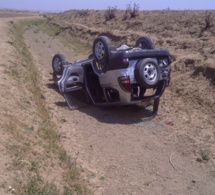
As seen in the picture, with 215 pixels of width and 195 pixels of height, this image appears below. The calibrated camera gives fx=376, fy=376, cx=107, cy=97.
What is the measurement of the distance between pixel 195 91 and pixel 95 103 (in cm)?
269

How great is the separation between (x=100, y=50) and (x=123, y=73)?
2.88ft

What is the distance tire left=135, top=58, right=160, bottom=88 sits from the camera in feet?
25.2

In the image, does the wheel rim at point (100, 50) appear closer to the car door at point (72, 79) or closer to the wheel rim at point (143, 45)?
the car door at point (72, 79)

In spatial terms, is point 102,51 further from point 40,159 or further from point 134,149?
point 40,159

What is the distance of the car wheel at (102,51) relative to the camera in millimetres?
8039

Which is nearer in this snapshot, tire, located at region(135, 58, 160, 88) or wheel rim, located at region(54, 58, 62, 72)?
tire, located at region(135, 58, 160, 88)

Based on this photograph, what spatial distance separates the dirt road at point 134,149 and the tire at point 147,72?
101 centimetres

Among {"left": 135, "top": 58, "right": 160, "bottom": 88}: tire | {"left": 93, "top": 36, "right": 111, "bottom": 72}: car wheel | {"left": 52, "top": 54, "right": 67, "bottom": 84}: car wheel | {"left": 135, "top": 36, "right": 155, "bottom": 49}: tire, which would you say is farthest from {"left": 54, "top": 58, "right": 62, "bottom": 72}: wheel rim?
{"left": 135, "top": 58, "right": 160, "bottom": 88}: tire

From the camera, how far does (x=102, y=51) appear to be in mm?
8250

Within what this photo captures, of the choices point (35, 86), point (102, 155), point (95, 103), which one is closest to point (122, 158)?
point (102, 155)

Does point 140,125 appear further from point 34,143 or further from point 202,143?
point 34,143

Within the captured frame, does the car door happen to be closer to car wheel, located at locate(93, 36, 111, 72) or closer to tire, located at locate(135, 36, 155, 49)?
car wheel, located at locate(93, 36, 111, 72)

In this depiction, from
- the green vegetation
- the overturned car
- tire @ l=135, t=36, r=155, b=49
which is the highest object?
tire @ l=135, t=36, r=155, b=49

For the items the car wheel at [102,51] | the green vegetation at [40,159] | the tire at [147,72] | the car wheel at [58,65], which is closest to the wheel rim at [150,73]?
the tire at [147,72]
